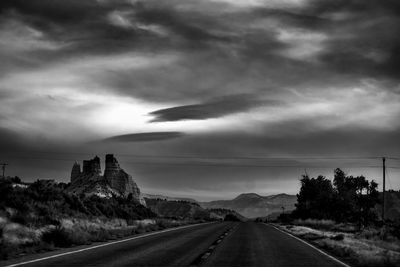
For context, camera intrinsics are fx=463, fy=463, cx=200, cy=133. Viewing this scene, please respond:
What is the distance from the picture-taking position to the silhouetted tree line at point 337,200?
270 ft

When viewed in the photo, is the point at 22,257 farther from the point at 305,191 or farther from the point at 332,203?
the point at 305,191

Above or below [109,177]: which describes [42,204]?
below

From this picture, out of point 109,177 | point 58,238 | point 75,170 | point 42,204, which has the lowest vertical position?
point 58,238

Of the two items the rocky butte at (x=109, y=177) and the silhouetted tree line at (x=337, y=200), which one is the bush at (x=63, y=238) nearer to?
the silhouetted tree line at (x=337, y=200)

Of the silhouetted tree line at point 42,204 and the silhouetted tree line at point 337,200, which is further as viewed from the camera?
the silhouetted tree line at point 337,200

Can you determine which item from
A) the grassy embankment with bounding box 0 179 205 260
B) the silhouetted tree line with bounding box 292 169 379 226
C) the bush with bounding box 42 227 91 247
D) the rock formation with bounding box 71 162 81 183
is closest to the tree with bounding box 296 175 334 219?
the silhouetted tree line with bounding box 292 169 379 226

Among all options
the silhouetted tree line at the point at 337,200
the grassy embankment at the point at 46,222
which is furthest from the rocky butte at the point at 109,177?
the grassy embankment at the point at 46,222

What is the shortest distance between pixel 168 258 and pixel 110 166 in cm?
15615

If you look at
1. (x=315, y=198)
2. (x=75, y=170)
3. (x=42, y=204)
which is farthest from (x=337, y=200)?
(x=75, y=170)

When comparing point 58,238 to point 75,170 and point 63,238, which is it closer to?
point 63,238

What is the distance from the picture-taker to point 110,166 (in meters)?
166

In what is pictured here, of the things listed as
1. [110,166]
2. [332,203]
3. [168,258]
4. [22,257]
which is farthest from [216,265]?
[110,166]

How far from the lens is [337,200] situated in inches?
3236

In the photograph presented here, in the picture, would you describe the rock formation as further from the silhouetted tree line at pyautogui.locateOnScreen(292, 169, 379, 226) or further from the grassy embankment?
the grassy embankment
